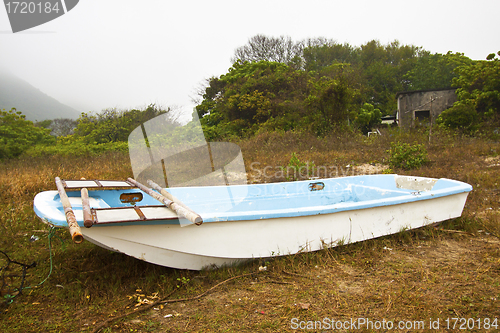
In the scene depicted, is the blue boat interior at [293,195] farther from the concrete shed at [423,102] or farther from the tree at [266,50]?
the tree at [266,50]

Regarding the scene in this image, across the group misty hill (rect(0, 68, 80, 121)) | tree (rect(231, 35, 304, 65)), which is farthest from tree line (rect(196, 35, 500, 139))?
misty hill (rect(0, 68, 80, 121))

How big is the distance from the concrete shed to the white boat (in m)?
13.2

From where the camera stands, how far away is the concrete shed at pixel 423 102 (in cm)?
1560

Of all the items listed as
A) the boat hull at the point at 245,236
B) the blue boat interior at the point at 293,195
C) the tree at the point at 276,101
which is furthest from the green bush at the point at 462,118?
the boat hull at the point at 245,236

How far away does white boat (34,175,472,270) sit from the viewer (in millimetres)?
2363

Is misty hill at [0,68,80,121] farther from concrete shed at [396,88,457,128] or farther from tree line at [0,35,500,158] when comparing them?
concrete shed at [396,88,457,128]

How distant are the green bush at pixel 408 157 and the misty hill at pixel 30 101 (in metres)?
13.7

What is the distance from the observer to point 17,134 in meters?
11.5

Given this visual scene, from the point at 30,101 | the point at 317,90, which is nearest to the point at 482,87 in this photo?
the point at 317,90

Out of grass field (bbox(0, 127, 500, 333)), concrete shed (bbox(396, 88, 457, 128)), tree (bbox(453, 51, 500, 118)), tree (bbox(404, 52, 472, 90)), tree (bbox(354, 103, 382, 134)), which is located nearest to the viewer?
grass field (bbox(0, 127, 500, 333))

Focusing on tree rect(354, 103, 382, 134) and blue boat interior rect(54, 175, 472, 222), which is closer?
blue boat interior rect(54, 175, 472, 222)

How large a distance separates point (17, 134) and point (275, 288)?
12.9m

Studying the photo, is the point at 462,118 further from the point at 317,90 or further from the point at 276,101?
the point at 276,101

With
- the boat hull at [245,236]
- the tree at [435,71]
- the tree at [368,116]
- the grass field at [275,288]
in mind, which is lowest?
the tree at [368,116]
